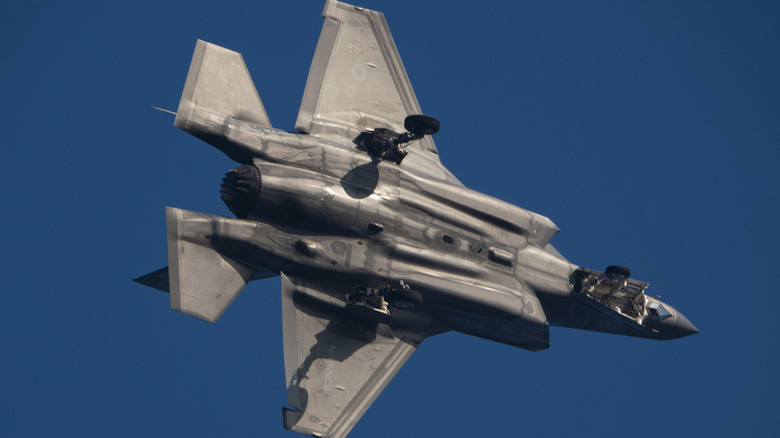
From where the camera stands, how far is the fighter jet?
944 inches

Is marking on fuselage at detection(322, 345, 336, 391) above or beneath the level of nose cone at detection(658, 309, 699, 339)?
beneath

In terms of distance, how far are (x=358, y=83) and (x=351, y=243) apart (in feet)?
17.9

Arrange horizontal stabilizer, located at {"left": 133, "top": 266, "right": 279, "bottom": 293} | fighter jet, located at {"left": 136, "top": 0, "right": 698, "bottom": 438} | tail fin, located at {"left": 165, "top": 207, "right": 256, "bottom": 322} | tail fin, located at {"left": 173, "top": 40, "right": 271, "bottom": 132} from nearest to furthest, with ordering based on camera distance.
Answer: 1. tail fin, located at {"left": 165, "top": 207, "right": 256, "bottom": 322}
2. fighter jet, located at {"left": 136, "top": 0, "right": 698, "bottom": 438}
3. tail fin, located at {"left": 173, "top": 40, "right": 271, "bottom": 132}
4. horizontal stabilizer, located at {"left": 133, "top": 266, "right": 279, "bottom": 293}

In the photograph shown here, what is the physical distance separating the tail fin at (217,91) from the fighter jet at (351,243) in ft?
0.12

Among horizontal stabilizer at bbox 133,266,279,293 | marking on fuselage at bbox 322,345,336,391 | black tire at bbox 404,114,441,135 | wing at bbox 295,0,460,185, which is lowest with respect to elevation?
marking on fuselage at bbox 322,345,336,391

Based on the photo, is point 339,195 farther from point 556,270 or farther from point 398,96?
point 556,270

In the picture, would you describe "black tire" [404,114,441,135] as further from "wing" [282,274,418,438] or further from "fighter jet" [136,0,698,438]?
"wing" [282,274,418,438]

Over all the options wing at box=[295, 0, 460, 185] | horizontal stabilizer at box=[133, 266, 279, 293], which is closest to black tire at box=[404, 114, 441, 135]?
wing at box=[295, 0, 460, 185]

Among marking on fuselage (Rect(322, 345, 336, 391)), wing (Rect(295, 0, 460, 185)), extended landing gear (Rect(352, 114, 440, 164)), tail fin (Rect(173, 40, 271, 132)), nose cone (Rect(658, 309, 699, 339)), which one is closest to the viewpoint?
tail fin (Rect(173, 40, 271, 132))

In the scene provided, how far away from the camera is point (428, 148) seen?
27.9 metres

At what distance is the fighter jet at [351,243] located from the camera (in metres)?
24.0

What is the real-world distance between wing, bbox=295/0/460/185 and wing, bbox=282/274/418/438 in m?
4.85

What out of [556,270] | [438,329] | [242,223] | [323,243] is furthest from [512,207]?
[242,223]

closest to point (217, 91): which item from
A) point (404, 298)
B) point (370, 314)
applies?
point (370, 314)
